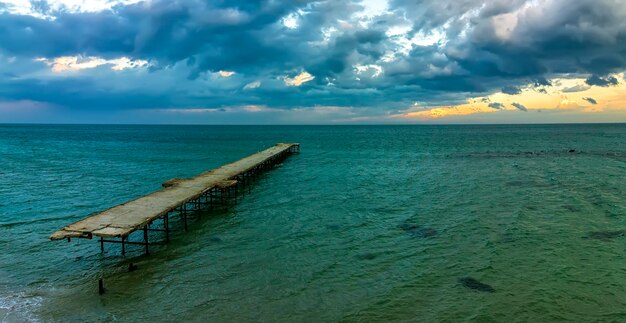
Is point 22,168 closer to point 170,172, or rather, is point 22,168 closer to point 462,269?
point 170,172

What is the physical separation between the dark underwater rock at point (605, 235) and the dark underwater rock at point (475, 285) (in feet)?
31.6

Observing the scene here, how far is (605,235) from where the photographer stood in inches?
851

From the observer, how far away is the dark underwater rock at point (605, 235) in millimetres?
21109

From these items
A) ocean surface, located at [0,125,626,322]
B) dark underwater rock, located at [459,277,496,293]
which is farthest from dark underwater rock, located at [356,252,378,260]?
dark underwater rock, located at [459,277,496,293]

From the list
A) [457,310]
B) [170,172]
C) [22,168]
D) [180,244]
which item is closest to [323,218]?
[180,244]

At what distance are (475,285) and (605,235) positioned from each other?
36.3ft

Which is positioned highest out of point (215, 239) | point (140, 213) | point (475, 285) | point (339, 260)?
point (140, 213)

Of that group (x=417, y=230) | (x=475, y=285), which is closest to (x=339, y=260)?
(x=475, y=285)

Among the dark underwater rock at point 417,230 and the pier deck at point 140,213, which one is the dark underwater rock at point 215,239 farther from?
the dark underwater rock at point 417,230

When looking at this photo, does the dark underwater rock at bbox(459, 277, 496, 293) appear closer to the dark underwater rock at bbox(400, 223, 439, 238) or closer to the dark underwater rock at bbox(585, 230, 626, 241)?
the dark underwater rock at bbox(400, 223, 439, 238)

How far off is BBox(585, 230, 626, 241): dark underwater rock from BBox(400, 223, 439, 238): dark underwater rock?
7800mm

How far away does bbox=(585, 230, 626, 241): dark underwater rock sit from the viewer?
21.1m

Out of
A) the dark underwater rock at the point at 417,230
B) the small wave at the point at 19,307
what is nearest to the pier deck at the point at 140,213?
the small wave at the point at 19,307

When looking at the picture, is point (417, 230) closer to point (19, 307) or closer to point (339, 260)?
point (339, 260)
